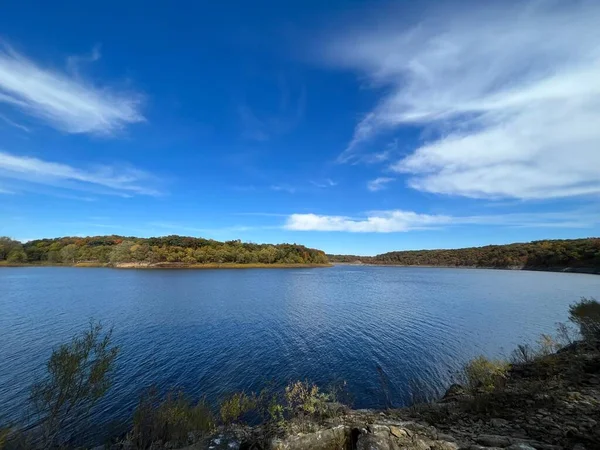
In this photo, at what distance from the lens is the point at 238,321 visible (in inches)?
1517

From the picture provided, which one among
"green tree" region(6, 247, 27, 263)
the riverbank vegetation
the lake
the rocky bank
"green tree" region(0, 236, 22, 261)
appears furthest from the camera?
"green tree" region(0, 236, 22, 261)

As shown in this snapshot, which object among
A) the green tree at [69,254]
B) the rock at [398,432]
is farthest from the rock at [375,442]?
the green tree at [69,254]

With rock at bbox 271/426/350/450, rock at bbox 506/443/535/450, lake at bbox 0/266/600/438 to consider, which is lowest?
lake at bbox 0/266/600/438

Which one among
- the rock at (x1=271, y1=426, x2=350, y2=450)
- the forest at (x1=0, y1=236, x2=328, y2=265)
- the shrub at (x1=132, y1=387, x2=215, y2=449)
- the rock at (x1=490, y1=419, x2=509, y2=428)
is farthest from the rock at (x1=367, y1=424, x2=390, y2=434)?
the forest at (x1=0, y1=236, x2=328, y2=265)

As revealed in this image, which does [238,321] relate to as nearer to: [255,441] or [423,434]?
[255,441]

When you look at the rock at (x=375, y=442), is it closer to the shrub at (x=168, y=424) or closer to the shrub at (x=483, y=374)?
the shrub at (x=168, y=424)

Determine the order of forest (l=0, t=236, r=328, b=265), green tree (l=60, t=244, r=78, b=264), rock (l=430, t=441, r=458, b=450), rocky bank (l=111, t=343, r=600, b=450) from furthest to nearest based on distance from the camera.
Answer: green tree (l=60, t=244, r=78, b=264), forest (l=0, t=236, r=328, b=265), rocky bank (l=111, t=343, r=600, b=450), rock (l=430, t=441, r=458, b=450)

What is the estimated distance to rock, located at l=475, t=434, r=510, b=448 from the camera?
7609 mm

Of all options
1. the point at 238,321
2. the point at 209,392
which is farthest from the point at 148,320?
the point at 209,392

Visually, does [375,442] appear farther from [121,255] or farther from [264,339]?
[121,255]

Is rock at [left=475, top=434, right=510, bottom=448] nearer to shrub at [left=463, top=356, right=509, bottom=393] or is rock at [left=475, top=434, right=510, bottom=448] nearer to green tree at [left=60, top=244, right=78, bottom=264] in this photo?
shrub at [left=463, top=356, right=509, bottom=393]

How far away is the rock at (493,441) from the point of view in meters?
7.61

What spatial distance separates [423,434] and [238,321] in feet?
108

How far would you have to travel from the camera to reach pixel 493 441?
7840mm
